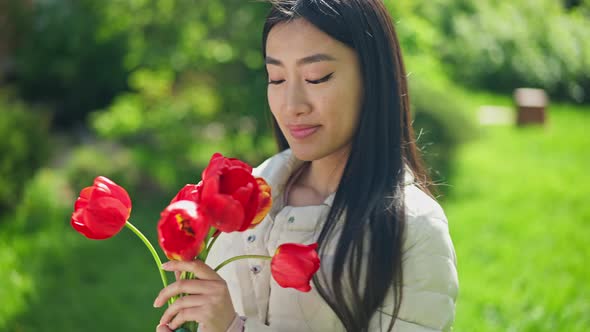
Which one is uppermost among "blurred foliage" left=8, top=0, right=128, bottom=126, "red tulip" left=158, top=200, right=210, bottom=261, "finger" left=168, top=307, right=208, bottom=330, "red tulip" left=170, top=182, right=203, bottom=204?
"blurred foliage" left=8, top=0, right=128, bottom=126

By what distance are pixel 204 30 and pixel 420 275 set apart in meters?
5.25

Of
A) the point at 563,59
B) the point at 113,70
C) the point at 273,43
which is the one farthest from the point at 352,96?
the point at 563,59

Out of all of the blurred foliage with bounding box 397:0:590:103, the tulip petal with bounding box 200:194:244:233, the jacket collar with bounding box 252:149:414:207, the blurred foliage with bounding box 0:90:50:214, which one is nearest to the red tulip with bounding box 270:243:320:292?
the tulip petal with bounding box 200:194:244:233

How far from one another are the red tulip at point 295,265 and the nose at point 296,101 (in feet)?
1.36

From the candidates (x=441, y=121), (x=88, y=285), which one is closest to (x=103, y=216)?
(x=88, y=285)

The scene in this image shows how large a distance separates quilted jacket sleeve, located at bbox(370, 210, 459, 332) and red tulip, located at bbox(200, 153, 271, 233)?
0.46 m

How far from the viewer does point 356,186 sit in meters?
1.78

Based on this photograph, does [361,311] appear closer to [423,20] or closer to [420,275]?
[420,275]

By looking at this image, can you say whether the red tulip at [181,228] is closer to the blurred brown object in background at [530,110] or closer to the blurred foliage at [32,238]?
the blurred foliage at [32,238]

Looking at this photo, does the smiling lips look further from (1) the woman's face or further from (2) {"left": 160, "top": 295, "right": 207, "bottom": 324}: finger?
(2) {"left": 160, "top": 295, "right": 207, "bottom": 324}: finger

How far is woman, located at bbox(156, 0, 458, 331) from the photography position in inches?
66.0

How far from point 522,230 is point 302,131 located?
466 cm

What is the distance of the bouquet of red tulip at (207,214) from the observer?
1.31 m

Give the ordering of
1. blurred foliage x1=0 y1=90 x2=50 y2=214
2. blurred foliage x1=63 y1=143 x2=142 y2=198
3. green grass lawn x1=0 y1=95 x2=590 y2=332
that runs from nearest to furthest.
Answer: green grass lawn x1=0 y1=95 x2=590 y2=332 < blurred foliage x1=0 y1=90 x2=50 y2=214 < blurred foliage x1=63 y1=143 x2=142 y2=198
